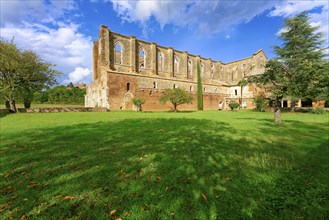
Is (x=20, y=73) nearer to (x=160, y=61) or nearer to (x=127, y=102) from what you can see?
(x=127, y=102)

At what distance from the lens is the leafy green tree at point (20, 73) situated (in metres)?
18.2

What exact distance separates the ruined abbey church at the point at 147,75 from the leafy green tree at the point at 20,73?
777 cm

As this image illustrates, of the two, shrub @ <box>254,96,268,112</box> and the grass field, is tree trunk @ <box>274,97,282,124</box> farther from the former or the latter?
shrub @ <box>254,96,268,112</box>

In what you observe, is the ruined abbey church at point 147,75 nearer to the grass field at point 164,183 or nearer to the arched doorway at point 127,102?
the arched doorway at point 127,102

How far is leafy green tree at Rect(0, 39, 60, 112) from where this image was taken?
59.7 ft

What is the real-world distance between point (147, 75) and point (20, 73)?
58.8 feet

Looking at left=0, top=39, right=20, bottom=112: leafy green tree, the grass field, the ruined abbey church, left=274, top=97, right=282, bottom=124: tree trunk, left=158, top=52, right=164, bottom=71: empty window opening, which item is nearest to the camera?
the grass field

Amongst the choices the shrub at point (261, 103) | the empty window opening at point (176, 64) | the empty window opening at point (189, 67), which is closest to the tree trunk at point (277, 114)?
the shrub at point (261, 103)

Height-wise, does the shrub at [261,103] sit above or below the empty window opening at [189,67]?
below

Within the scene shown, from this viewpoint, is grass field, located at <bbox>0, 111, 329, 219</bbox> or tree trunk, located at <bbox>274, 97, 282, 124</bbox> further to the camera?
tree trunk, located at <bbox>274, 97, 282, 124</bbox>

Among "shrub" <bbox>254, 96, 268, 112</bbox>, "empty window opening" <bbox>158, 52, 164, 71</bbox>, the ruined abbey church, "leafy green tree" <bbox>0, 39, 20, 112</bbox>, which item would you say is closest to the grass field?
the ruined abbey church

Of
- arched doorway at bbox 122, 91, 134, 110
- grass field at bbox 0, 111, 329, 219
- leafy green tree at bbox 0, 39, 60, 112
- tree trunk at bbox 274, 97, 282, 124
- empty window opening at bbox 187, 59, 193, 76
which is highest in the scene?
empty window opening at bbox 187, 59, 193, 76

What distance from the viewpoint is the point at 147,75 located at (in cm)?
3028

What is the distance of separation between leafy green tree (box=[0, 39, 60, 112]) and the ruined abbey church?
7769mm
